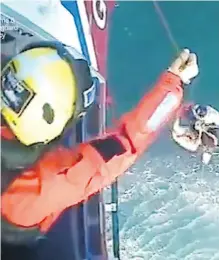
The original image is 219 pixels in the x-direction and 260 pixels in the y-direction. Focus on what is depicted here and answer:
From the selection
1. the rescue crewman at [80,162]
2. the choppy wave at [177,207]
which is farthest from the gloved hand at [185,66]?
the choppy wave at [177,207]

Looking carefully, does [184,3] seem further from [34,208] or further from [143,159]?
[34,208]

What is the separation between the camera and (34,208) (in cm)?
133

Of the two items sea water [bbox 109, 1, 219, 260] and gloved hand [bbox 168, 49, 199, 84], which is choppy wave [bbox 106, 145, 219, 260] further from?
gloved hand [bbox 168, 49, 199, 84]

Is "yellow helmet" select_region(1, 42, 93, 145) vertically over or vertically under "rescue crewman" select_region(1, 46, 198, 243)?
over

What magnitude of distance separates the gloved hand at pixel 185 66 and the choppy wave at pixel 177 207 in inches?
6.1

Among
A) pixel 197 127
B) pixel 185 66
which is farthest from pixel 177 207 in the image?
pixel 185 66

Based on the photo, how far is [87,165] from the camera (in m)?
1.33

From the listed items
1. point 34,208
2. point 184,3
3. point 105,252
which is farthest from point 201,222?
point 184,3

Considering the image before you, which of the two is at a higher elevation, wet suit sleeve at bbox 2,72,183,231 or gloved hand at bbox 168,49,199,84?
gloved hand at bbox 168,49,199,84

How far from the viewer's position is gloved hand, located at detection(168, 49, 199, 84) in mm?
1349

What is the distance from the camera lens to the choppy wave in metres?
1.36

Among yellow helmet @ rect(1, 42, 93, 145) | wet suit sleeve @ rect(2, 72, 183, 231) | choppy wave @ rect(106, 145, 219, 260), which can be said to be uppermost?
yellow helmet @ rect(1, 42, 93, 145)

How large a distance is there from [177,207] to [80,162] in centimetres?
21

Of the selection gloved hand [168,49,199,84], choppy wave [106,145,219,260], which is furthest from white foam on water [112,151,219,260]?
gloved hand [168,49,199,84]
